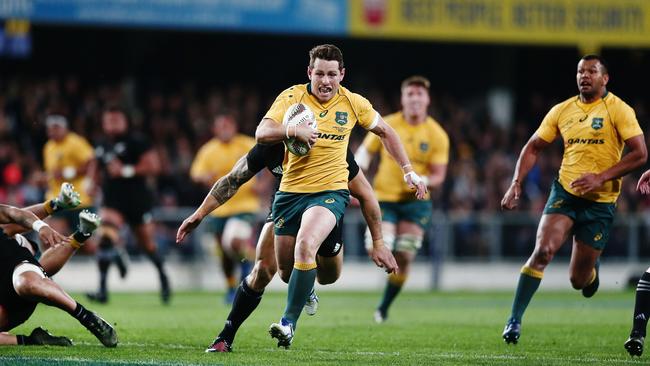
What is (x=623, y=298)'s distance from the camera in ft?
62.6

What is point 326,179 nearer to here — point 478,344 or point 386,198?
point 478,344

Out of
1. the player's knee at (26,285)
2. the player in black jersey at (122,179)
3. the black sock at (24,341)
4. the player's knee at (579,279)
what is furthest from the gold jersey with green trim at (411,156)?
the player's knee at (26,285)

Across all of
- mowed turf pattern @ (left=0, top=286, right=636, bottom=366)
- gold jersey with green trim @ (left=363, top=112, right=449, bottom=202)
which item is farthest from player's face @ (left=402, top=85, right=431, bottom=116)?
mowed turf pattern @ (left=0, top=286, right=636, bottom=366)

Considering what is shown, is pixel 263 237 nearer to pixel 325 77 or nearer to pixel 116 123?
pixel 325 77

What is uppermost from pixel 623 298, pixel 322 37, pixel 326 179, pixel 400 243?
pixel 322 37

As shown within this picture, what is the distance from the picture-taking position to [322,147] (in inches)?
365

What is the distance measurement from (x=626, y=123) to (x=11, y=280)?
531 cm

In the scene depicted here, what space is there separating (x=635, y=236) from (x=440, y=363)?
14052 mm

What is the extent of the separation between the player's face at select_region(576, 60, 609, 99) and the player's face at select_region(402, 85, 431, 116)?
10.9 ft

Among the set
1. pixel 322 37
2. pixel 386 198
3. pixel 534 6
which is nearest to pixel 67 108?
pixel 322 37

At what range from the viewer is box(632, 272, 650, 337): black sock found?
949 cm

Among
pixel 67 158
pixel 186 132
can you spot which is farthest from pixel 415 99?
pixel 186 132

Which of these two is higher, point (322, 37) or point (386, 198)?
point (322, 37)

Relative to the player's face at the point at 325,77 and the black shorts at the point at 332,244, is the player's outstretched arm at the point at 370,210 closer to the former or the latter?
the black shorts at the point at 332,244
